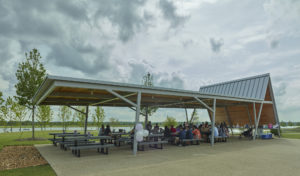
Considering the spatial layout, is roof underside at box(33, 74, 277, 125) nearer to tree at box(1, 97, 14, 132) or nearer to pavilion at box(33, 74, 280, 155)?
pavilion at box(33, 74, 280, 155)

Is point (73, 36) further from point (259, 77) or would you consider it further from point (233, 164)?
point (259, 77)

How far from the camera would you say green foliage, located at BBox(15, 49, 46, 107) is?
51.3ft

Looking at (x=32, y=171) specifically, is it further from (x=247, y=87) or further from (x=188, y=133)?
(x=247, y=87)

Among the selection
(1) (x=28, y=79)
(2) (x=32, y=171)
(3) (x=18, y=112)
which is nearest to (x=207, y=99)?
(2) (x=32, y=171)

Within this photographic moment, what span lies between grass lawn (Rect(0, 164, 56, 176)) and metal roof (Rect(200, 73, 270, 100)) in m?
13.5

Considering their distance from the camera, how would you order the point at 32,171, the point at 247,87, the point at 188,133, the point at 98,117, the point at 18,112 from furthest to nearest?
1. the point at 98,117
2. the point at 247,87
3. the point at 18,112
4. the point at 188,133
5. the point at 32,171

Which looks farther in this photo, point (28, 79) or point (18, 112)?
point (18, 112)

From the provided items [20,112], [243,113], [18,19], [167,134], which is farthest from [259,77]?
[20,112]

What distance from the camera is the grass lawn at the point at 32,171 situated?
18.0 ft

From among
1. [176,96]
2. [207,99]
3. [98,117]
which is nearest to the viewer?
[176,96]

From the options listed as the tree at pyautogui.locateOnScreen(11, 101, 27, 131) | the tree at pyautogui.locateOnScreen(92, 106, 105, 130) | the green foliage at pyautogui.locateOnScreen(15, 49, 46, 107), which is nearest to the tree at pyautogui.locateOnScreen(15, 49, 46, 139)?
the green foliage at pyautogui.locateOnScreen(15, 49, 46, 107)

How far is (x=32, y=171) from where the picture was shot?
579 centimetres

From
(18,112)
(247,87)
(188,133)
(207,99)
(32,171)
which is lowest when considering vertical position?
(32,171)

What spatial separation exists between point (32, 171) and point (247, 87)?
1913 centimetres
